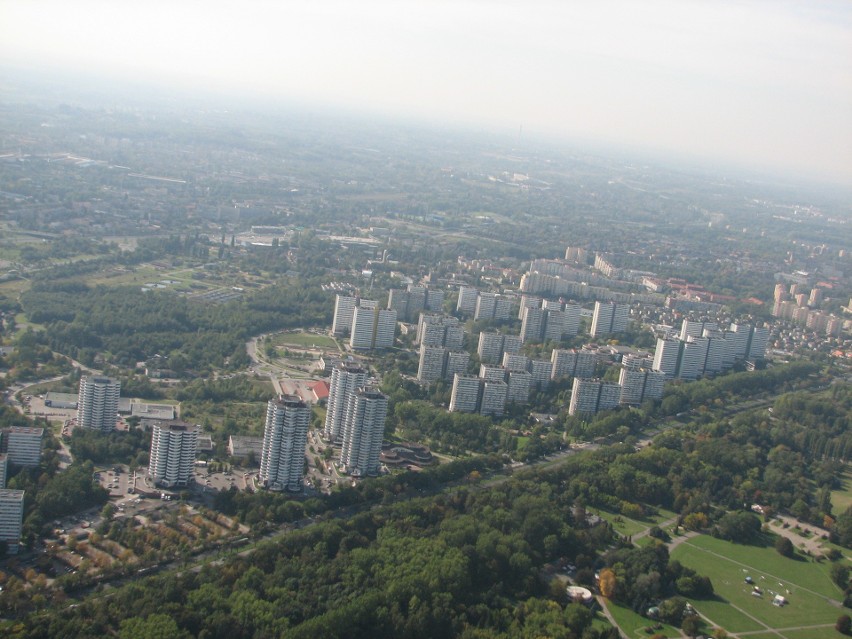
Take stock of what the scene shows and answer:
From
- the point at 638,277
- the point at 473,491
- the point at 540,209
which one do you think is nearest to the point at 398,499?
the point at 473,491

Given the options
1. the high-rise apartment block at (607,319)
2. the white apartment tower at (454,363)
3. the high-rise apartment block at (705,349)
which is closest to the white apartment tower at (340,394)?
the white apartment tower at (454,363)

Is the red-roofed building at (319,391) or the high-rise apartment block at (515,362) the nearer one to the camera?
the red-roofed building at (319,391)

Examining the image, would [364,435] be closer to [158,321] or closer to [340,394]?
[340,394]

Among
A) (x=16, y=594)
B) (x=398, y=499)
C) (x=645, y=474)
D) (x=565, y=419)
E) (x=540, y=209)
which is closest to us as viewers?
(x=16, y=594)

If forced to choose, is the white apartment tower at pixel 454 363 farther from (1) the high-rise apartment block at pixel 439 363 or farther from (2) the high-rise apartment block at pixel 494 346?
(2) the high-rise apartment block at pixel 494 346

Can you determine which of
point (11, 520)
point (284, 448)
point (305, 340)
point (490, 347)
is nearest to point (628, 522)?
point (284, 448)

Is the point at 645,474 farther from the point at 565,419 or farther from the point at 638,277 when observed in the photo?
the point at 638,277
